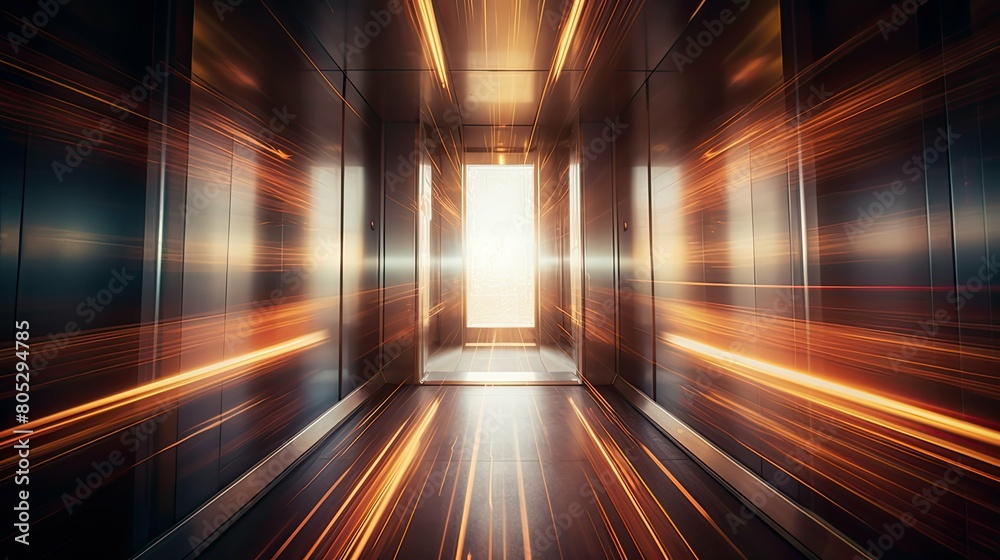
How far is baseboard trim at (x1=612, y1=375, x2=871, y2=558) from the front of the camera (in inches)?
47.8

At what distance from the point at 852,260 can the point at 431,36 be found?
90.3 inches

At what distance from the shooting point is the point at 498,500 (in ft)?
5.26

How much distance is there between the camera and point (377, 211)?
3.31m

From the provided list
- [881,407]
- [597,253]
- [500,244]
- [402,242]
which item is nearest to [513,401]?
[597,253]

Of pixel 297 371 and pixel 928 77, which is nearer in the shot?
pixel 928 77

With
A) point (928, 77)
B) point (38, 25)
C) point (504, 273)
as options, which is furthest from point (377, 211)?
point (928, 77)

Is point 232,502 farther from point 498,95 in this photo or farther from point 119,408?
point 498,95

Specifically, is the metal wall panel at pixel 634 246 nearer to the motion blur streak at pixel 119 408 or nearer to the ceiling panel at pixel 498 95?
the ceiling panel at pixel 498 95

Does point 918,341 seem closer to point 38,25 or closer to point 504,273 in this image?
point 38,25

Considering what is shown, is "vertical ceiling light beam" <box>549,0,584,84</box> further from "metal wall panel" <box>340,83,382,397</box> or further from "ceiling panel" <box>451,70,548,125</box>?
"metal wall panel" <box>340,83,382,397</box>

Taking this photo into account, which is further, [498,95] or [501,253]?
[501,253]

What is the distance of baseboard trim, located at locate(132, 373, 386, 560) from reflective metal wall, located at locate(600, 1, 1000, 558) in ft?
6.40

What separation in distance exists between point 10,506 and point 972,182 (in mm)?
2368

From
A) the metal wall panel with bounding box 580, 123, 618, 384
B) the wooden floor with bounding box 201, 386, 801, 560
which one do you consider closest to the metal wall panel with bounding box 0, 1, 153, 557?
the wooden floor with bounding box 201, 386, 801, 560
